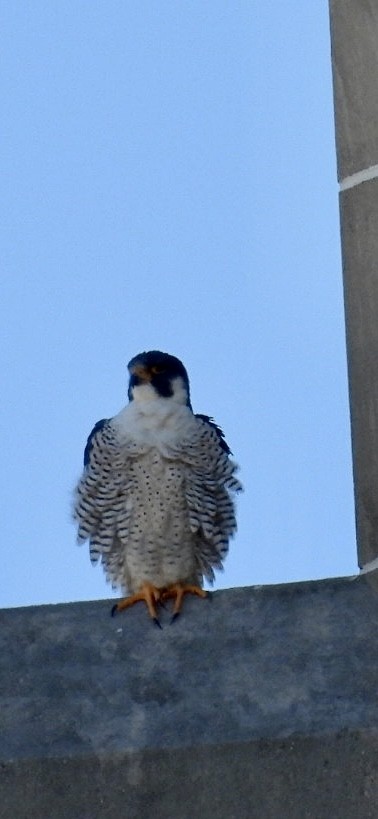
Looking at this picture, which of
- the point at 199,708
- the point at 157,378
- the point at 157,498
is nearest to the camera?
the point at 199,708

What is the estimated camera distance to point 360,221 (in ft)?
16.7

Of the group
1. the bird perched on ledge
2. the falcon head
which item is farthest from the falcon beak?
the bird perched on ledge

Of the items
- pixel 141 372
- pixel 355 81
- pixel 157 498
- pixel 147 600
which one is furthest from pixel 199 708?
pixel 141 372

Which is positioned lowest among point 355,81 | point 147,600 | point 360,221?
point 147,600

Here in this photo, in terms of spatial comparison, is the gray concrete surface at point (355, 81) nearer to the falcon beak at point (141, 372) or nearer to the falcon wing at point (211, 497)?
the falcon wing at point (211, 497)

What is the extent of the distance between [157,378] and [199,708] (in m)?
2.17

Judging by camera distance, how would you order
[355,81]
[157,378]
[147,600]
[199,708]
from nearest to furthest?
[199,708] → [147,600] → [355,81] → [157,378]

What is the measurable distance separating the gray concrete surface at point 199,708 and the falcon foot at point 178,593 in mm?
40

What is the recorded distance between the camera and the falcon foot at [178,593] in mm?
4887

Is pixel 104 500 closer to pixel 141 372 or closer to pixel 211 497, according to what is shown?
pixel 211 497

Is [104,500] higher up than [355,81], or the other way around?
[355,81]

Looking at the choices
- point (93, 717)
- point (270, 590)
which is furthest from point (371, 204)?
point (93, 717)

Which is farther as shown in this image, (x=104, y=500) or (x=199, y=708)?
(x=104, y=500)

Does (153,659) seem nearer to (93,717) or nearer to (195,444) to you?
(93,717)
